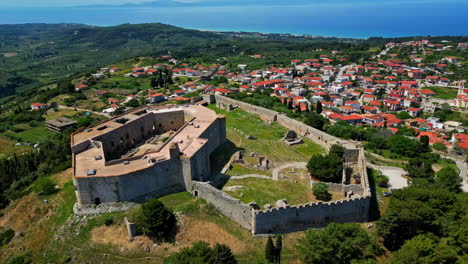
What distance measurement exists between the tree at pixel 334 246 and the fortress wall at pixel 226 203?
522 cm

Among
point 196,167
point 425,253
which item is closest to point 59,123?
point 196,167

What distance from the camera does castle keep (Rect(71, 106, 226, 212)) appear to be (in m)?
28.9

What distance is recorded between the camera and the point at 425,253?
76.0 ft

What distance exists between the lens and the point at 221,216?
29641mm

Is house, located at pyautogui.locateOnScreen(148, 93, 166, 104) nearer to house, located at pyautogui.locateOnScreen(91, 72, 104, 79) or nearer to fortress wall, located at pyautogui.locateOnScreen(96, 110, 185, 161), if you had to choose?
fortress wall, located at pyautogui.locateOnScreen(96, 110, 185, 161)

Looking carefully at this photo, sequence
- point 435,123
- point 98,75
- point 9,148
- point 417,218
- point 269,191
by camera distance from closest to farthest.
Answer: point 417,218 → point 269,191 → point 9,148 → point 435,123 → point 98,75

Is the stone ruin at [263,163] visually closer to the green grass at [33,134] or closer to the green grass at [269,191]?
the green grass at [269,191]

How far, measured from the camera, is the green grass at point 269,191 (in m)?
31.0

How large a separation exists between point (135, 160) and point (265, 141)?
21336 millimetres

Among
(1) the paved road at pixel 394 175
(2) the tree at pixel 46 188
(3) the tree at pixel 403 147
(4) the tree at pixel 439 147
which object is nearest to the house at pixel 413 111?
(4) the tree at pixel 439 147

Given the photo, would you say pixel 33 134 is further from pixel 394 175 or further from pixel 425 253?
pixel 425 253

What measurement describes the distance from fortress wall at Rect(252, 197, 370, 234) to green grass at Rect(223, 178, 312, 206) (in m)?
2.97

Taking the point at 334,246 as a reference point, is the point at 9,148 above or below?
below

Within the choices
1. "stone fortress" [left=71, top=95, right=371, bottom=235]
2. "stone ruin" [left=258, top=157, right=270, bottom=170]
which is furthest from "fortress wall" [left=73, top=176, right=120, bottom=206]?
"stone ruin" [left=258, top=157, right=270, bottom=170]
